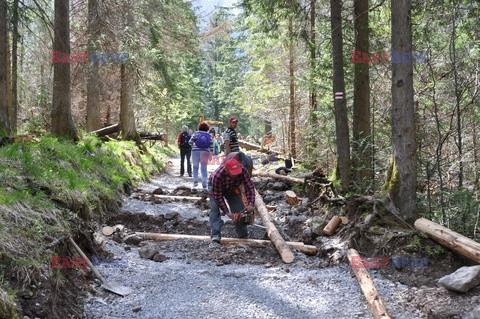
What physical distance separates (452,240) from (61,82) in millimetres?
9711

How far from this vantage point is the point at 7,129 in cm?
877

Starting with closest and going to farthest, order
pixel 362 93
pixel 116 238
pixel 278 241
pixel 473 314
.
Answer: pixel 473 314 < pixel 278 241 < pixel 116 238 < pixel 362 93

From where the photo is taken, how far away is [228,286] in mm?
5145

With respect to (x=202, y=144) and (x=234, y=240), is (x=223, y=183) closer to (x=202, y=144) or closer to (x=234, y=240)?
(x=234, y=240)

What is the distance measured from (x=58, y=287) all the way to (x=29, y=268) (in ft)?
1.22

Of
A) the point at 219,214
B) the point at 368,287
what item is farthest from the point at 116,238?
the point at 368,287

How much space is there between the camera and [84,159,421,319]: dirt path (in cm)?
442

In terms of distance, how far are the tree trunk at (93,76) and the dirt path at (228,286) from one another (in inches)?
339

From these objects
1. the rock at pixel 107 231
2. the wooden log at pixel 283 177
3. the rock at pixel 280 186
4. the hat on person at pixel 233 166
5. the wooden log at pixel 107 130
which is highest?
the wooden log at pixel 107 130

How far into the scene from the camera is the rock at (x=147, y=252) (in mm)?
6250

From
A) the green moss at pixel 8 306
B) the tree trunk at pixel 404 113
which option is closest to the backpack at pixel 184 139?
the tree trunk at pixel 404 113

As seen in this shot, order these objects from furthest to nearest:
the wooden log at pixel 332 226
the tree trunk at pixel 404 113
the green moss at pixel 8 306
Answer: the wooden log at pixel 332 226 < the tree trunk at pixel 404 113 < the green moss at pixel 8 306

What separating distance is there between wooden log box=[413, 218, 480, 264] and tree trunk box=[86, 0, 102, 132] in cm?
1098

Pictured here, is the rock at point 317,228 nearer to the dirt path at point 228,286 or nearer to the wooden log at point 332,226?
the wooden log at point 332,226
